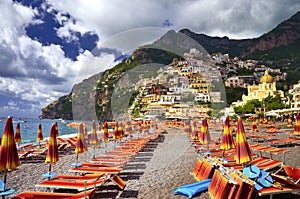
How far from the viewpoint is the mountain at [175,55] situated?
46.1ft

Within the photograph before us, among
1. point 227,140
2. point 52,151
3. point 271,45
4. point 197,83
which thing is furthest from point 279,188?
point 271,45

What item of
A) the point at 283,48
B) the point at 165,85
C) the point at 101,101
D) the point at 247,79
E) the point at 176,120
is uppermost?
the point at 283,48

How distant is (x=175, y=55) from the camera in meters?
18.8

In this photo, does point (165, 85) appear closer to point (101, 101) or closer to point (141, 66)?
point (141, 66)

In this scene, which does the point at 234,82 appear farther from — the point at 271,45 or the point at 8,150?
the point at 8,150

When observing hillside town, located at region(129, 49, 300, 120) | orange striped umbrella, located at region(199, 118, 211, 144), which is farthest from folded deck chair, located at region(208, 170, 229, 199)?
hillside town, located at region(129, 49, 300, 120)

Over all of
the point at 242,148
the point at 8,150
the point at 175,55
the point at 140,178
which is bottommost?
the point at 140,178

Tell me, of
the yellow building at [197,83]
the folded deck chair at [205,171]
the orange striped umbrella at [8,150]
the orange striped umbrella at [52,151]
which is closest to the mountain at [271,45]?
the yellow building at [197,83]

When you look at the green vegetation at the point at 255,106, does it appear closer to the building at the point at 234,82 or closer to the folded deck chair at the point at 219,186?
the folded deck chair at the point at 219,186

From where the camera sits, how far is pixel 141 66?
710 inches

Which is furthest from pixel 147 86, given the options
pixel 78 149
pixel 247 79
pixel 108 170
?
pixel 247 79

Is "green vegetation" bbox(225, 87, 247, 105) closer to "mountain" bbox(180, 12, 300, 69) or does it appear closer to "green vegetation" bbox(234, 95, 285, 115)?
"green vegetation" bbox(234, 95, 285, 115)

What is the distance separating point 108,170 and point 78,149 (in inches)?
78.7

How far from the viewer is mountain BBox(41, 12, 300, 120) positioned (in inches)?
553
